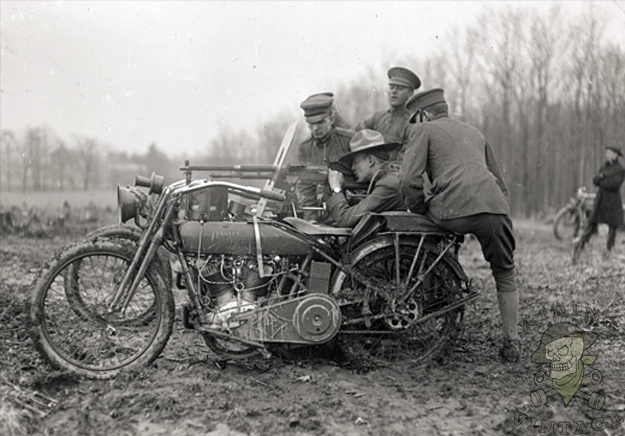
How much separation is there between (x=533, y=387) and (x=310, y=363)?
1547mm

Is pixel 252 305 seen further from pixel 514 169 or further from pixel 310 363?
pixel 514 169

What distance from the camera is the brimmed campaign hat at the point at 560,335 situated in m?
5.23

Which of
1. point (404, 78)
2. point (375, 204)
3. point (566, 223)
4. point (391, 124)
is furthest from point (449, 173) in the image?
point (566, 223)

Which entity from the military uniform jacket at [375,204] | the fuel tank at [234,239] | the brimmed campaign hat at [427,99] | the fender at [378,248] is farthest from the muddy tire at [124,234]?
the brimmed campaign hat at [427,99]

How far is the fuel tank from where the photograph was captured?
188 inches

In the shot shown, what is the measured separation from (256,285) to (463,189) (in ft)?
5.29

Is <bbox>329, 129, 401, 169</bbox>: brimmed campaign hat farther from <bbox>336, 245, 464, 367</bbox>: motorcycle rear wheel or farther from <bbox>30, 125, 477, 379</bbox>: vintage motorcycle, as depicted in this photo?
<bbox>336, 245, 464, 367</bbox>: motorcycle rear wheel

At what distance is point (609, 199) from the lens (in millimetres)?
12680

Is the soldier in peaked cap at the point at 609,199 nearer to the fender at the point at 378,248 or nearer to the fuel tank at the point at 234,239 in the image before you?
the fender at the point at 378,248

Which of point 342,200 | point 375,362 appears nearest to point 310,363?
point 375,362

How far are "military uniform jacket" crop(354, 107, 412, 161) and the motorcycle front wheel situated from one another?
1026cm

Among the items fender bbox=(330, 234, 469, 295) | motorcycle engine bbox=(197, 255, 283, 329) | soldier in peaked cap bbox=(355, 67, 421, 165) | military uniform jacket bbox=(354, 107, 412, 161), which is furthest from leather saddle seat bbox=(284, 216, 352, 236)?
soldier in peaked cap bbox=(355, 67, 421, 165)

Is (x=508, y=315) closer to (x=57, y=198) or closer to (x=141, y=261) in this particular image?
(x=141, y=261)

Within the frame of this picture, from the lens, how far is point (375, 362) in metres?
4.99
